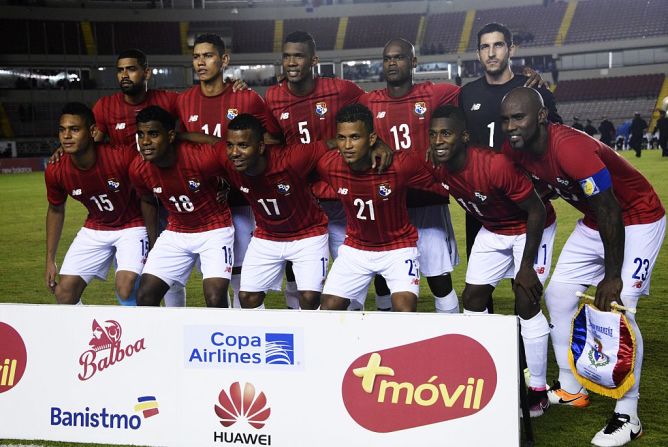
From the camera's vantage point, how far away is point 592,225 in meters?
4.57

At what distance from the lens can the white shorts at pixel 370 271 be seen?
4930mm

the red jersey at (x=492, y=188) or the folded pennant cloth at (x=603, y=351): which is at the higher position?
the red jersey at (x=492, y=188)

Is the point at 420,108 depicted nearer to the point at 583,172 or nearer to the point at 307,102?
the point at 307,102

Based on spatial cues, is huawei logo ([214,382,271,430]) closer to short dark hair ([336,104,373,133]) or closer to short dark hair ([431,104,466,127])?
short dark hair ([336,104,373,133])

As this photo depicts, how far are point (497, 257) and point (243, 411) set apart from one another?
6.33 feet

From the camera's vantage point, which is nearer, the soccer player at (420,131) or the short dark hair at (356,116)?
the short dark hair at (356,116)

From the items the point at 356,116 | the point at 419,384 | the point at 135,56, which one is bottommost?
the point at 419,384

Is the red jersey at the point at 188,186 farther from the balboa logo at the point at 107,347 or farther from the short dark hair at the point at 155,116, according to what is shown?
the balboa logo at the point at 107,347

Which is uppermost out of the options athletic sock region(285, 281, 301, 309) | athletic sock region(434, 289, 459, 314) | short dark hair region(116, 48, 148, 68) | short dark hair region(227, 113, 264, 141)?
short dark hair region(116, 48, 148, 68)

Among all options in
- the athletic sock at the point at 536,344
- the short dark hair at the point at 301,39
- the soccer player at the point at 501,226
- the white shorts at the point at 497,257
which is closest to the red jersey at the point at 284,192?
the short dark hair at the point at 301,39

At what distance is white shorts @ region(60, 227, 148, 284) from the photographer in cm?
575

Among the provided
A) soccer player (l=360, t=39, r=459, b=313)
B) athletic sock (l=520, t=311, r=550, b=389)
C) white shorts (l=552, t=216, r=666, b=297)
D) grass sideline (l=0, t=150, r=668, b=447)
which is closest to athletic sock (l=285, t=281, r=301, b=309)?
grass sideline (l=0, t=150, r=668, b=447)

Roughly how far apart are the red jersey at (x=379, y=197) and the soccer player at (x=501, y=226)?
8.9 inches

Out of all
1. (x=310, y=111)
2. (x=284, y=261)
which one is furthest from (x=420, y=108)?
(x=284, y=261)
